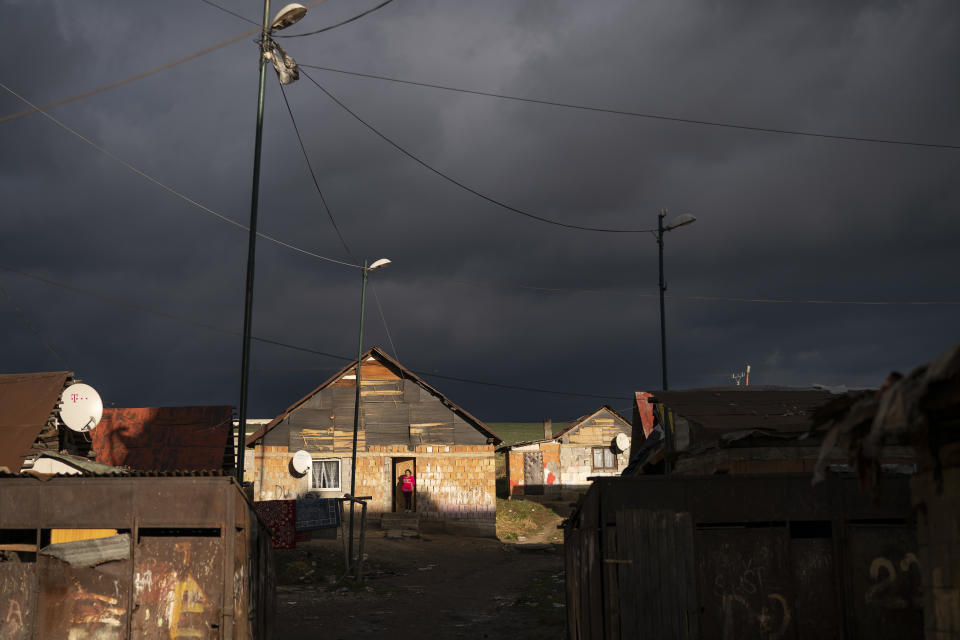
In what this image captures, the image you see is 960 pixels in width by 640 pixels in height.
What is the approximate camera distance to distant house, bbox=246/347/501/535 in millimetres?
34500

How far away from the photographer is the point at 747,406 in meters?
17.7

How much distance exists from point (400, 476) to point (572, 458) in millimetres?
18765

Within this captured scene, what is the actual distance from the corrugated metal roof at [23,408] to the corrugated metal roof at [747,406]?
15.0 metres

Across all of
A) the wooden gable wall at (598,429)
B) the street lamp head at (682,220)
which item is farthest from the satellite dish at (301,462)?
the wooden gable wall at (598,429)

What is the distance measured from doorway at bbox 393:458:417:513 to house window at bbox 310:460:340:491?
8.19 feet

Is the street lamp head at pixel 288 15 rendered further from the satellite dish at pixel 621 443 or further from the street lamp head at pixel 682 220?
the satellite dish at pixel 621 443

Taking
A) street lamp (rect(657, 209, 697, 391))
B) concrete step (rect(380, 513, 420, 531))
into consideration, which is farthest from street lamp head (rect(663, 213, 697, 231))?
concrete step (rect(380, 513, 420, 531))

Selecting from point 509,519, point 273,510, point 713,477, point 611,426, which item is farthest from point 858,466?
point 611,426

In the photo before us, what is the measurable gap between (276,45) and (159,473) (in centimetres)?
828

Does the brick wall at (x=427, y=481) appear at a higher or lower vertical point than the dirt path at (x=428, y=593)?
higher

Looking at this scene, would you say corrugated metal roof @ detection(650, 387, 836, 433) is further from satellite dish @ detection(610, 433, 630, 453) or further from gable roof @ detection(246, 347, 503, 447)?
satellite dish @ detection(610, 433, 630, 453)

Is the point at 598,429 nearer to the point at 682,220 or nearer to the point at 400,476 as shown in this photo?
the point at 400,476

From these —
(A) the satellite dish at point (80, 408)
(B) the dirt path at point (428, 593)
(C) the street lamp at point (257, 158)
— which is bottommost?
(B) the dirt path at point (428, 593)

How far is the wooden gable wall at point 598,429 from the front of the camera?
52.3 m
